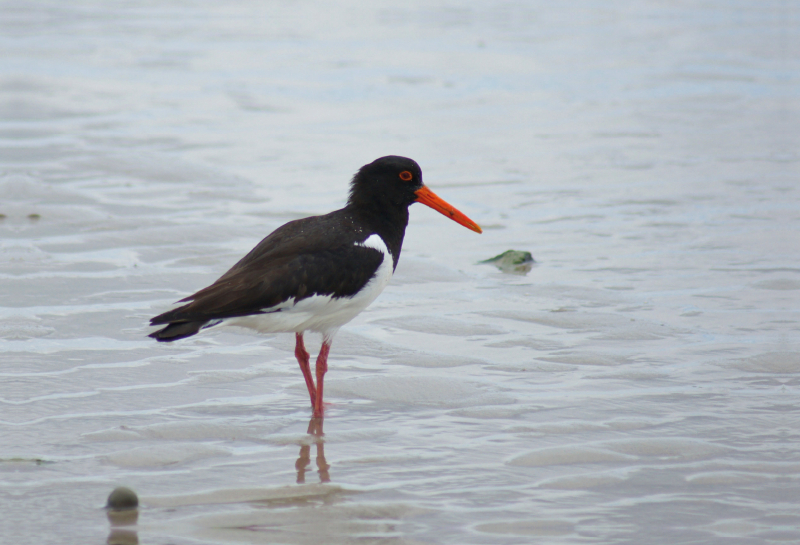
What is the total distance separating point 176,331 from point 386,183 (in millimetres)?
1979

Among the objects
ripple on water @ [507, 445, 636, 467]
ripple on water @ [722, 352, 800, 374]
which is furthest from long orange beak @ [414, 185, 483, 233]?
ripple on water @ [507, 445, 636, 467]

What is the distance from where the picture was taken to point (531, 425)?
5.73 meters

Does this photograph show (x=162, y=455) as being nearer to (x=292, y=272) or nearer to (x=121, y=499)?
(x=121, y=499)

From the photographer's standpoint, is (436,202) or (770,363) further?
(436,202)

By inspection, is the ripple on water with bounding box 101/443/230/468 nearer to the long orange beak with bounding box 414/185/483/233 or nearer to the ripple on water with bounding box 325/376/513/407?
the ripple on water with bounding box 325/376/513/407

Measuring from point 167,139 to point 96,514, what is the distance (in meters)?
9.29

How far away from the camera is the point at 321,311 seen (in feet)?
20.3

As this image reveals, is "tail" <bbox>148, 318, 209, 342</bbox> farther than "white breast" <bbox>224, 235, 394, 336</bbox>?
No

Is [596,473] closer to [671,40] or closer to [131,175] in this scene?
[131,175]

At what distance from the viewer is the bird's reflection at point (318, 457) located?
5.13 m

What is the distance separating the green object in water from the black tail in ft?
12.5

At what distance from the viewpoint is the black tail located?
5.56 meters

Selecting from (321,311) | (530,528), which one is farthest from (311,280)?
(530,528)

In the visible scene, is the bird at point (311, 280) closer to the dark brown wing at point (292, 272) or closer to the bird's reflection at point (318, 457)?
the dark brown wing at point (292, 272)
